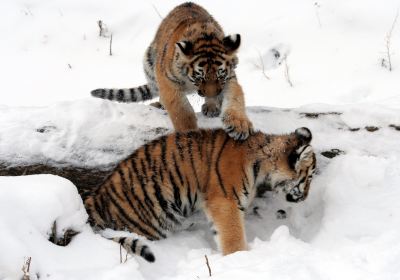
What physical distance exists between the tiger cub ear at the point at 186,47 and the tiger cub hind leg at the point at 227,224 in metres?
1.15

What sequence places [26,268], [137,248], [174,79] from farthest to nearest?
[174,79]
[137,248]
[26,268]

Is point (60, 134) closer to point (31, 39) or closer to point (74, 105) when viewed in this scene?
point (74, 105)

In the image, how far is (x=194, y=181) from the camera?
11.0ft

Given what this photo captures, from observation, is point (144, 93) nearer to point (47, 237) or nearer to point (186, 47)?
point (186, 47)

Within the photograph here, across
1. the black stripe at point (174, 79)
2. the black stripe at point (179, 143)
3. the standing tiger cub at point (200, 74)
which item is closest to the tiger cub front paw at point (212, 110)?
the standing tiger cub at point (200, 74)

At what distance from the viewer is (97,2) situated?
25.5ft

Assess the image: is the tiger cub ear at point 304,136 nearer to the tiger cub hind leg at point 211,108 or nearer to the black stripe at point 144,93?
the tiger cub hind leg at point 211,108

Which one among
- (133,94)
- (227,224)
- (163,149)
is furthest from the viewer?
(133,94)

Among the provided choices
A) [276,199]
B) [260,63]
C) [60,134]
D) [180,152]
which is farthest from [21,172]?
[260,63]

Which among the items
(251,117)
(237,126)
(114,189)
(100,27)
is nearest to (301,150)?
(237,126)

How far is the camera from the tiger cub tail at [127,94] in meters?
4.73

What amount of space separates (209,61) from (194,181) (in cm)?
94

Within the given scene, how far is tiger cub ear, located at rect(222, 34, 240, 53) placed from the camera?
400 cm

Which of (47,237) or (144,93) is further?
(144,93)
